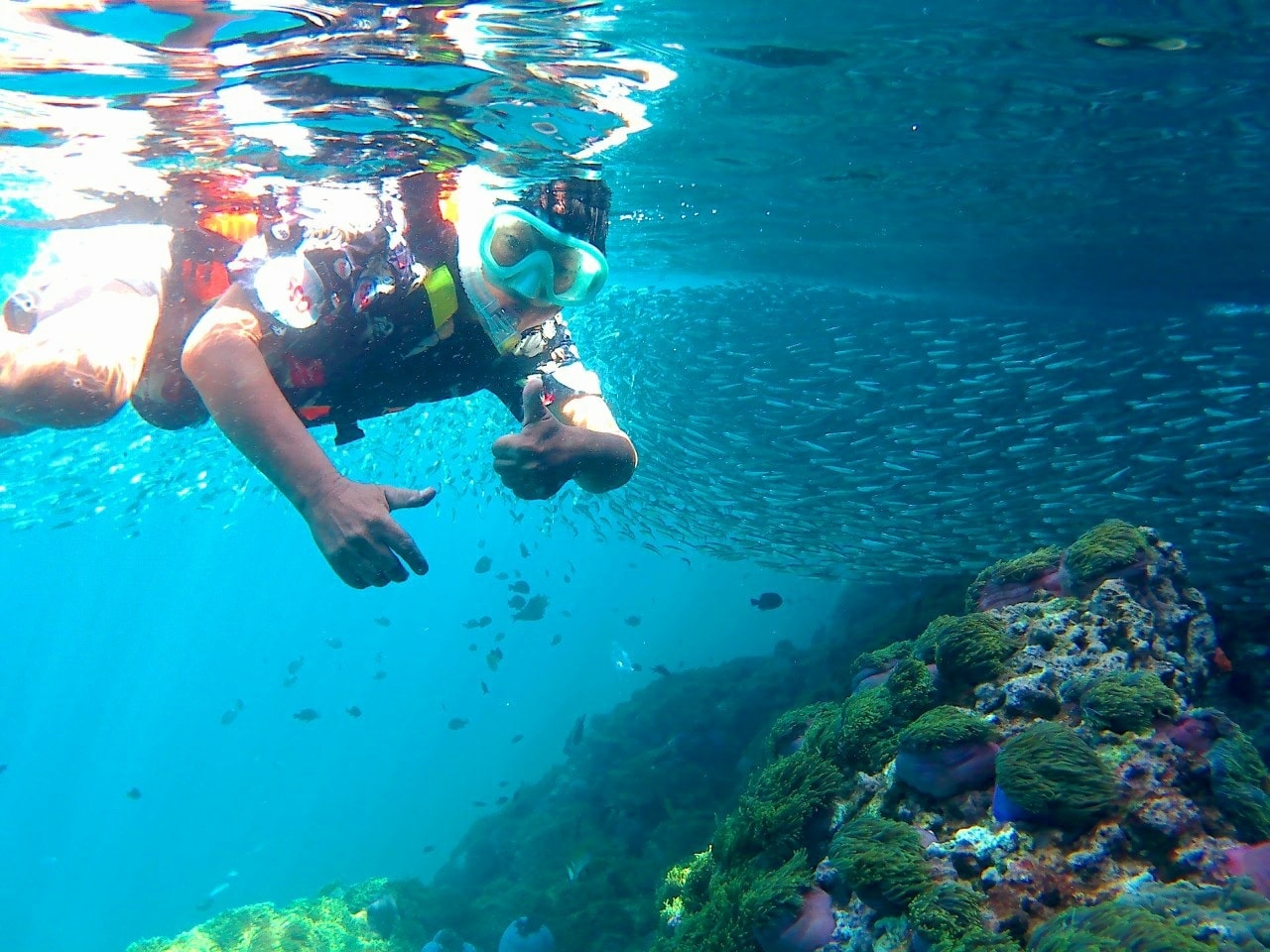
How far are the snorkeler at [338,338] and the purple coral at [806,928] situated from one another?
2266mm

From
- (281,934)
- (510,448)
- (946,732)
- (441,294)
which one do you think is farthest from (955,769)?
(281,934)

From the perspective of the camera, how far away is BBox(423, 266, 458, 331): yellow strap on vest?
3.23 metres

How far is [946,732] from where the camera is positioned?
3.28m

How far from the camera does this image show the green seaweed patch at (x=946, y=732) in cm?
327

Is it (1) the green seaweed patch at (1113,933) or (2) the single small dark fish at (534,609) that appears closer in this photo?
(1) the green seaweed patch at (1113,933)

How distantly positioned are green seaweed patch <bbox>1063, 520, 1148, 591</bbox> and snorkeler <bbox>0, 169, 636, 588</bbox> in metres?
3.09

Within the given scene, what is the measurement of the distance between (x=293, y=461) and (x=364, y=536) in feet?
1.56

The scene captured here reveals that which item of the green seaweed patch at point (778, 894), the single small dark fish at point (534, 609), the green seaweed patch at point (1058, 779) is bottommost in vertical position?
the single small dark fish at point (534, 609)

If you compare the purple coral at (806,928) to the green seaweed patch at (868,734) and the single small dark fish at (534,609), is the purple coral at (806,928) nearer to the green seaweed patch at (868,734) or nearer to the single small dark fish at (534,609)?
the green seaweed patch at (868,734)

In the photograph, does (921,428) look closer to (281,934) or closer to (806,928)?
(806,928)

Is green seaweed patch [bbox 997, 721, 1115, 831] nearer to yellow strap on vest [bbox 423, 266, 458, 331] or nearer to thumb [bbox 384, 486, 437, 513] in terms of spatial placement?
thumb [bbox 384, 486, 437, 513]

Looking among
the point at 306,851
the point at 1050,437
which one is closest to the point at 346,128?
the point at 1050,437

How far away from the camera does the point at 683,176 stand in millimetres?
12477

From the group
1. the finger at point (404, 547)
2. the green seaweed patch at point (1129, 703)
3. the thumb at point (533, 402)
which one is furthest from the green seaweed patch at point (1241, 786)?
the finger at point (404, 547)
